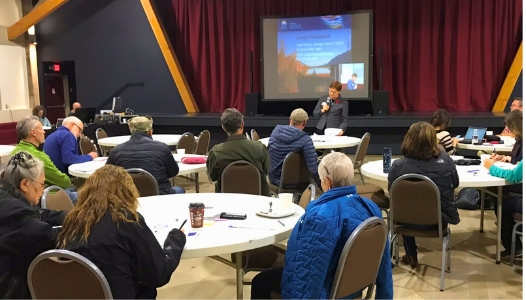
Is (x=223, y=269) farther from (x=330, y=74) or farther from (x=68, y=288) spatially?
(x=330, y=74)

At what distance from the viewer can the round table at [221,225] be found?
2252mm

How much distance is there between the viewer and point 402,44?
9656mm

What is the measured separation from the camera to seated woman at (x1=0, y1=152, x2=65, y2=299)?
6.81ft

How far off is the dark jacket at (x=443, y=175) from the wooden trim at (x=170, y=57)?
7749mm

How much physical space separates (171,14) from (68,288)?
9.78m

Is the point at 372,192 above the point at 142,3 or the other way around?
the other way around

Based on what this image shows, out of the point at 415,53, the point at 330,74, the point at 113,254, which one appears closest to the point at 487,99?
the point at 415,53

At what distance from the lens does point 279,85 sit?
32.6 ft

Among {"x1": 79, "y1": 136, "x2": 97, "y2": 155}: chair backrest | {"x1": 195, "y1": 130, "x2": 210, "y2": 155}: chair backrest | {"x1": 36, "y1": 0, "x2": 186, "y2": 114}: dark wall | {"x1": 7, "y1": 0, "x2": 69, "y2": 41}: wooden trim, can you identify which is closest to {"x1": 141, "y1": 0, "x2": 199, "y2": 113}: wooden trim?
{"x1": 36, "y1": 0, "x2": 186, "y2": 114}: dark wall

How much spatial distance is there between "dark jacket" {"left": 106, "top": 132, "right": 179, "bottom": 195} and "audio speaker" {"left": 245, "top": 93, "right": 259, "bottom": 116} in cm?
603

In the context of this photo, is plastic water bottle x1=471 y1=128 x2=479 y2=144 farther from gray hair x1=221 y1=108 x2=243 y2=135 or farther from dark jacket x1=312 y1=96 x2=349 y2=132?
gray hair x1=221 y1=108 x2=243 y2=135

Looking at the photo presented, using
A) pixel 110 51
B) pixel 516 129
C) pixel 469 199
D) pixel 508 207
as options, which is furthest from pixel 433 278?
pixel 110 51

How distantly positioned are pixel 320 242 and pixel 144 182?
1770 mm

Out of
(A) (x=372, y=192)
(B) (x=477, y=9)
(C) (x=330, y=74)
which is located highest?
(B) (x=477, y=9)
